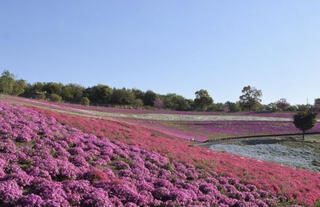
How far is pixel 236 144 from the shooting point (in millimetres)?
46438

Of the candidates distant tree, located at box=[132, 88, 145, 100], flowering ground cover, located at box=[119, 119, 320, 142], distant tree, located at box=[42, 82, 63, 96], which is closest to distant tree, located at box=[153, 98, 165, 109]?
distant tree, located at box=[132, 88, 145, 100]

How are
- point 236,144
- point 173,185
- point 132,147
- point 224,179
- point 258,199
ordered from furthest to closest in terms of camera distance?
point 236,144, point 132,147, point 224,179, point 258,199, point 173,185

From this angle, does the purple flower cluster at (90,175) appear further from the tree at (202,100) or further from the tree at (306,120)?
the tree at (202,100)

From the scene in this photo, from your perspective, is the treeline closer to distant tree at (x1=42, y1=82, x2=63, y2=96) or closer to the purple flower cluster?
distant tree at (x1=42, y1=82, x2=63, y2=96)

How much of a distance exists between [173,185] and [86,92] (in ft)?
366

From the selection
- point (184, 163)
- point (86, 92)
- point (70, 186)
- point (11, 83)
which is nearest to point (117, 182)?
point (70, 186)

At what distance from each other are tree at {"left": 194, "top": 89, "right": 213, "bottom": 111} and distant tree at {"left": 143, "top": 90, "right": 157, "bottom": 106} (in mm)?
18041

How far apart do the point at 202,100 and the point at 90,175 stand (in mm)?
111628

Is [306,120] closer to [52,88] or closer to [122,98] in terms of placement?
[122,98]

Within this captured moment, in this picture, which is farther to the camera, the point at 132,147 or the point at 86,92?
the point at 86,92

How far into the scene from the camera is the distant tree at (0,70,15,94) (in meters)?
88.8

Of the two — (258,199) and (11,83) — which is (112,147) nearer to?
(258,199)

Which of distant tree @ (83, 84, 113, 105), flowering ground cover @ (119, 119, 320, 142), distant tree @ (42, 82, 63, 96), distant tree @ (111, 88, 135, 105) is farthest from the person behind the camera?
distant tree @ (83, 84, 113, 105)

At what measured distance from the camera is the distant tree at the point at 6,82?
3497 inches
